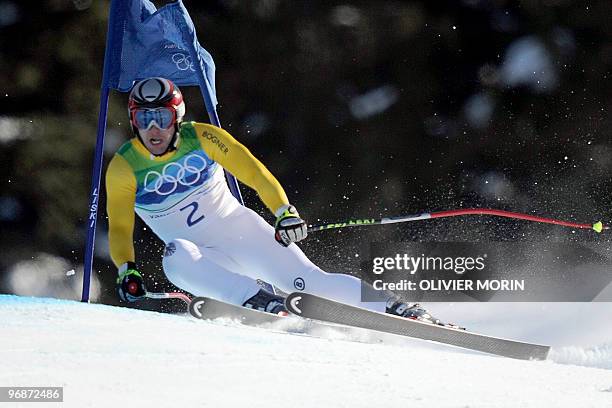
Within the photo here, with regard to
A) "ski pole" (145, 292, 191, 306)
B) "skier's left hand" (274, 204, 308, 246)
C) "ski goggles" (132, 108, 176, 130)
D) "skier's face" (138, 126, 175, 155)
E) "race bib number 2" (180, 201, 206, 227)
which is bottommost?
"ski pole" (145, 292, 191, 306)

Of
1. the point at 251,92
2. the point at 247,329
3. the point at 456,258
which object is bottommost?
the point at 247,329

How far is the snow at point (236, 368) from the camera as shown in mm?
2518

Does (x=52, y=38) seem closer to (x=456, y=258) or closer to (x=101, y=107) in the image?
(x=101, y=107)

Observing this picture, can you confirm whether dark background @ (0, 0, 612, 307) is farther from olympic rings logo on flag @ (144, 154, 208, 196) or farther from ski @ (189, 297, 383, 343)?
ski @ (189, 297, 383, 343)

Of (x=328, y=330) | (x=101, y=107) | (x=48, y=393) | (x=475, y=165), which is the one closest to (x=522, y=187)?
(x=475, y=165)

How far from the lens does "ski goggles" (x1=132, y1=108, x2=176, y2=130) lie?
3.99m

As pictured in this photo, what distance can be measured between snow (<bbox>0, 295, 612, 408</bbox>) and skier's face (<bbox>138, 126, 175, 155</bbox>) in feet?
2.61

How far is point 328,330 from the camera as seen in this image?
402cm

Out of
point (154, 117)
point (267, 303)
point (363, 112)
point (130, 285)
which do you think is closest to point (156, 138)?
point (154, 117)

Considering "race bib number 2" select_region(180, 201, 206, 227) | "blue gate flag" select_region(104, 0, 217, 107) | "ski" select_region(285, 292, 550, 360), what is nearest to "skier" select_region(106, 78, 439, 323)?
"race bib number 2" select_region(180, 201, 206, 227)

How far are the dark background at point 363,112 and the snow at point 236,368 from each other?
903mm

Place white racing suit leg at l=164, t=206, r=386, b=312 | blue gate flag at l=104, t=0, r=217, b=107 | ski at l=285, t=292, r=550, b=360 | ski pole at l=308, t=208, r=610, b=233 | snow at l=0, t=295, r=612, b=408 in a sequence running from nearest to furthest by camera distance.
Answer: snow at l=0, t=295, r=612, b=408 < ski at l=285, t=292, r=550, b=360 < white racing suit leg at l=164, t=206, r=386, b=312 < blue gate flag at l=104, t=0, r=217, b=107 < ski pole at l=308, t=208, r=610, b=233

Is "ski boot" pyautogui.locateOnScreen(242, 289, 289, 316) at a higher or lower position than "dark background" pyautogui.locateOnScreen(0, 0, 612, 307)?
lower

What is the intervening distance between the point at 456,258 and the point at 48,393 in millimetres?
2694
